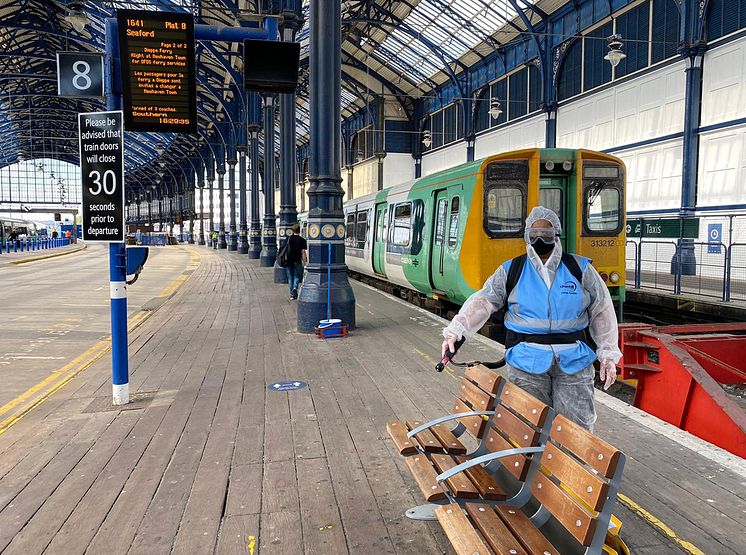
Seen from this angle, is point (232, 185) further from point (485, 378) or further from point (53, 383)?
point (485, 378)

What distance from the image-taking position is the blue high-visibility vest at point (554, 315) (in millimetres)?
3115

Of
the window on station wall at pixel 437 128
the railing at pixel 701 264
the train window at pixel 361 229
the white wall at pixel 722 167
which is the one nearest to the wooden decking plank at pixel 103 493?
the railing at pixel 701 264

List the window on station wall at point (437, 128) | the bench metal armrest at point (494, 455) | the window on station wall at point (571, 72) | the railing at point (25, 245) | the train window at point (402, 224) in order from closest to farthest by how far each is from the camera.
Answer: the bench metal armrest at point (494, 455)
the train window at point (402, 224)
the window on station wall at point (571, 72)
the window on station wall at point (437, 128)
the railing at point (25, 245)

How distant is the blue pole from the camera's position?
17.3 feet

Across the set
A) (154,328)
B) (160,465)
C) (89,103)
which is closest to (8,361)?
(154,328)

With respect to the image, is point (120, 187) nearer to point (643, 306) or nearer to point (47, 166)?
point (643, 306)

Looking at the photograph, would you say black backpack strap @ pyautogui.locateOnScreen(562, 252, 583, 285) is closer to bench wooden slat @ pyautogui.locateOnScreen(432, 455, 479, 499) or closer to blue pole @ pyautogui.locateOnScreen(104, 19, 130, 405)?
bench wooden slat @ pyautogui.locateOnScreen(432, 455, 479, 499)

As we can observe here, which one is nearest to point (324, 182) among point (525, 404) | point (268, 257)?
point (525, 404)

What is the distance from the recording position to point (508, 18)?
84.3 ft

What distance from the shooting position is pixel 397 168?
126ft

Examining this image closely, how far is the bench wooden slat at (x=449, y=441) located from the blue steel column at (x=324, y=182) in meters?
5.20

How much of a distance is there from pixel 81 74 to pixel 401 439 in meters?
4.53

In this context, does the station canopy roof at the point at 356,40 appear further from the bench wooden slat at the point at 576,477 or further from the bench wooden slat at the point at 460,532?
the bench wooden slat at the point at 576,477

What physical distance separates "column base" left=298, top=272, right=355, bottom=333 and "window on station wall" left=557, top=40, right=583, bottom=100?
713 inches
